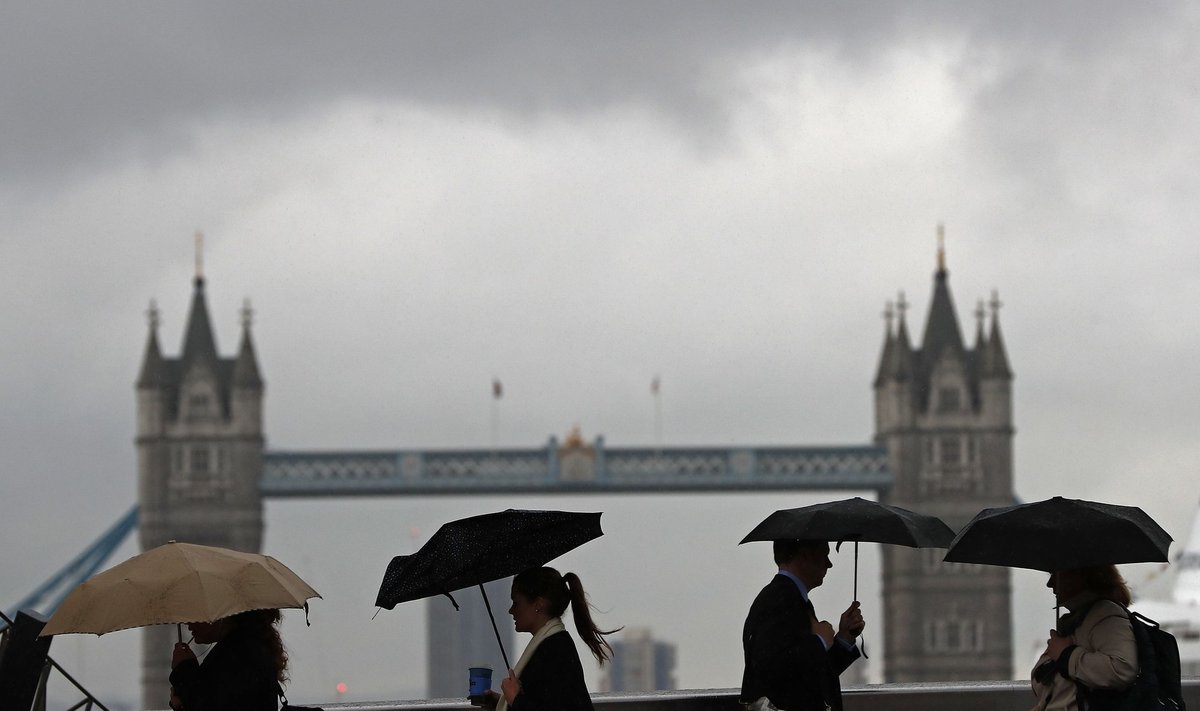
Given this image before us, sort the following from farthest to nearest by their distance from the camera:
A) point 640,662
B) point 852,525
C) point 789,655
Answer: point 640,662
point 852,525
point 789,655

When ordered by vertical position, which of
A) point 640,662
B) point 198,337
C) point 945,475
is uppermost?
point 198,337

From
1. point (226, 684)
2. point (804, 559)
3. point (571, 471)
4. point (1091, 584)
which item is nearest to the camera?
point (226, 684)

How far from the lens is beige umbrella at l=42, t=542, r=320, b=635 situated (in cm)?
531

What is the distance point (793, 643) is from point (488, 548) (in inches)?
32.5

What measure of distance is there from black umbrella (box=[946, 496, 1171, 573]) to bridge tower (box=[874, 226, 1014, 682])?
2446 inches

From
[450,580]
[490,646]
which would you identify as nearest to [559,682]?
[450,580]

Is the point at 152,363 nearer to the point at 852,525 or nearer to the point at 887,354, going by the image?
the point at 887,354

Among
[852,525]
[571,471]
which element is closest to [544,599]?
[852,525]


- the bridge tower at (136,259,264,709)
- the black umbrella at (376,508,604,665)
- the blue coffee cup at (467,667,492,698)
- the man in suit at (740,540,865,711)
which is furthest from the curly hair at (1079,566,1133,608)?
the bridge tower at (136,259,264,709)

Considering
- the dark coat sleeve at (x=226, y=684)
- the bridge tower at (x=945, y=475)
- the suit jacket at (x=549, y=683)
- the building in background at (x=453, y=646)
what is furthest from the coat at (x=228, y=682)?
the building in background at (x=453, y=646)

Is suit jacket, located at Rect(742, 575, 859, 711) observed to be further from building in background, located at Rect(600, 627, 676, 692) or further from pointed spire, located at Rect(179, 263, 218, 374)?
building in background, located at Rect(600, 627, 676, 692)

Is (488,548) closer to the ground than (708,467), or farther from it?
closer to the ground

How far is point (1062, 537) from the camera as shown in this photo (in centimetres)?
555

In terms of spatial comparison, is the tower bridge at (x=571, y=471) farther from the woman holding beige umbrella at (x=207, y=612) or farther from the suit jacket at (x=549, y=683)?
the suit jacket at (x=549, y=683)
